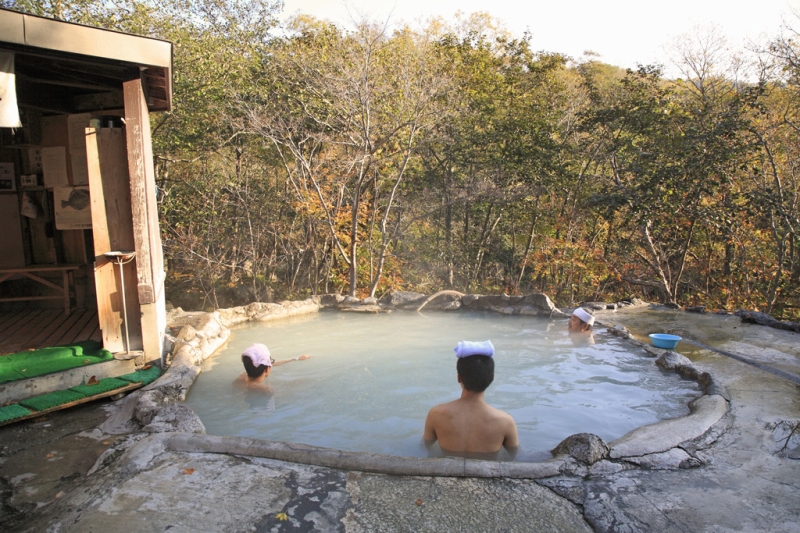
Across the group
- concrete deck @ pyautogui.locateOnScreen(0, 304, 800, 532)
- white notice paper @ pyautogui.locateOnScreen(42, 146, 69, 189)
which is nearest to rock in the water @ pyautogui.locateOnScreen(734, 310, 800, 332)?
concrete deck @ pyautogui.locateOnScreen(0, 304, 800, 532)

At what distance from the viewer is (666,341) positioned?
18.3ft

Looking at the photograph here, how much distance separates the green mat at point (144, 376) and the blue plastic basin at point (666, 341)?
198 inches

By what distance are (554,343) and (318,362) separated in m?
2.91

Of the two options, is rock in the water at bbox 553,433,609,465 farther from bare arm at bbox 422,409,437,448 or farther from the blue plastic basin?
the blue plastic basin

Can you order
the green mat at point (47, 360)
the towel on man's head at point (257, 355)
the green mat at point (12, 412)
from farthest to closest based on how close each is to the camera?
1. the towel on man's head at point (257, 355)
2. the green mat at point (47, 360)
3. the green mat at point (12, 412)

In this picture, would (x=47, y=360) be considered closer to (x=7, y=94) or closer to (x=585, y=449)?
(x=7, y=94)

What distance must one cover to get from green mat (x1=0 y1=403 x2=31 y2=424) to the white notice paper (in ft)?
8.97

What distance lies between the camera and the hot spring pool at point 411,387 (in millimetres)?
3818

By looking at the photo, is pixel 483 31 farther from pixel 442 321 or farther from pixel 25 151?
pixel 25 151

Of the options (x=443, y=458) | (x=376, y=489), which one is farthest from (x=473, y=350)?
(x=376, y=489)

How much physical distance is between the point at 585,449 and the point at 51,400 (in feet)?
11.1

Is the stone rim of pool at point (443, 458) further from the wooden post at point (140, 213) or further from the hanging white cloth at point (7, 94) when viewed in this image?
the hanging white cloth at point (7, 94)

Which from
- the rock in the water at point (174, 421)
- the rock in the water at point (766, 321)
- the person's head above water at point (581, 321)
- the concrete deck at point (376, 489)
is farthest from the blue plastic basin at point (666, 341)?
the rock in the water at point (174, 421)

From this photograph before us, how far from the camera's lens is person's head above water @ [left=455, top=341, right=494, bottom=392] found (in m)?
2.95
